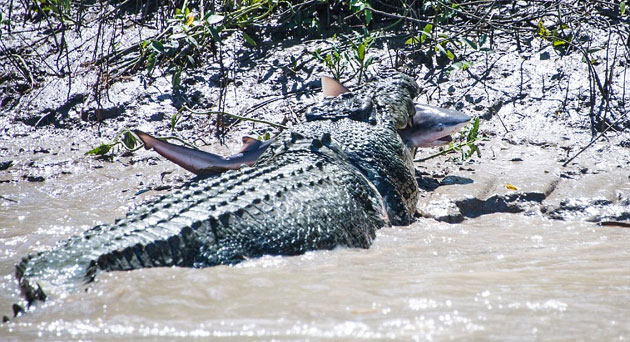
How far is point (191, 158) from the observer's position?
4.88m

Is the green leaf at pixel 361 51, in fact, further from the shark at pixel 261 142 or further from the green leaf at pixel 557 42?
the green leaf at pixel 557 42

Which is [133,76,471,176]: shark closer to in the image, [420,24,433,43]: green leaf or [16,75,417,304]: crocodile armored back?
[16,75,417,304]: crocodile armored back

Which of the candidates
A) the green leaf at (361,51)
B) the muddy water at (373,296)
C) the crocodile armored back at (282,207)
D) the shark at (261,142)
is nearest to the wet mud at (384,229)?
the muddy water at (373,296)

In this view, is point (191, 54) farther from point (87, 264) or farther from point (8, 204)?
point (87, 264)

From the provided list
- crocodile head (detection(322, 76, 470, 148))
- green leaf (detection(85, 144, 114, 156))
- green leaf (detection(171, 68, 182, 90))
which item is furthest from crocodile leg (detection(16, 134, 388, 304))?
green leaf (detection(171, 68, 182, 90))

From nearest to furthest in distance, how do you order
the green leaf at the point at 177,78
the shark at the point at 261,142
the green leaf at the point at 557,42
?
the shark at the point at 261,142, the green leaf at the point at 557,42, the green leaf at the point at 177,78

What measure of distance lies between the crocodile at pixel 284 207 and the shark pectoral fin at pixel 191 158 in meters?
0.62

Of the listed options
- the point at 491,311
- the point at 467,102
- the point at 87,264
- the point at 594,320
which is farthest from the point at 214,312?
the point at 467,102

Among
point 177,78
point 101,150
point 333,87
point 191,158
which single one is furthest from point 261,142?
point 177,78

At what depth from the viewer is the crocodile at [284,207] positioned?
9.32ft

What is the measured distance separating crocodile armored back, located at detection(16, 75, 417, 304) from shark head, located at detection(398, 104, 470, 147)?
123mm

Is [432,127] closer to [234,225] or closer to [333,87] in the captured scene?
[333,87]

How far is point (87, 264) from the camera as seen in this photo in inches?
107

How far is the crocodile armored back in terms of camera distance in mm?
2842
